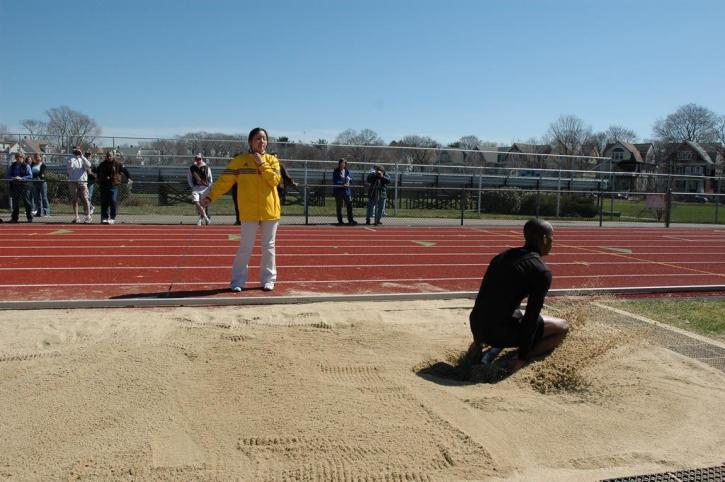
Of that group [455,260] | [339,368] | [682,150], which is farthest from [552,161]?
[682,150]

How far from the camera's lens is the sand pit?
3373mm

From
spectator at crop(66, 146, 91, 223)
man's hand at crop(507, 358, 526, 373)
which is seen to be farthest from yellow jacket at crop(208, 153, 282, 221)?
spectator at crop(66, 146, 91, 223)

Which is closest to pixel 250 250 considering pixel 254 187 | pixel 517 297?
pixel 254 187

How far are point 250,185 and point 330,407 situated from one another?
157 inches

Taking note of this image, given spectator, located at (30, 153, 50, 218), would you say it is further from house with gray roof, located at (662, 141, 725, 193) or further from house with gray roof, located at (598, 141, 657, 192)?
house with gray roof, located at (662, 141, 725, 193)

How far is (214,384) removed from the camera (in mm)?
4391

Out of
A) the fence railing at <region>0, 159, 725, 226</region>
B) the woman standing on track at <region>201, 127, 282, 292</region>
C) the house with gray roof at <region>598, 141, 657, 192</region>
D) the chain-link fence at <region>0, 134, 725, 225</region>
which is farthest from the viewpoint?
the house with gray roof at <region>598, 141, 657, 192</region>

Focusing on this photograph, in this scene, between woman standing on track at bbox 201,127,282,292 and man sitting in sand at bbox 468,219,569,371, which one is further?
woman standing on track at bbox 201,127,282,292

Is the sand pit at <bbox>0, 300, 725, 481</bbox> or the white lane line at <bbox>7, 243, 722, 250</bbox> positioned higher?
the white lane line at <bbox>7, 243, 722, 250</bbox>

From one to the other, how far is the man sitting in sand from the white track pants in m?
3.48

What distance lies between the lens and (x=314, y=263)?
10.7 meters

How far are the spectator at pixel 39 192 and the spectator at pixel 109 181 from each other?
1.96m

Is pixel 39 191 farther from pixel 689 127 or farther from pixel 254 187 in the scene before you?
pixel 689 127

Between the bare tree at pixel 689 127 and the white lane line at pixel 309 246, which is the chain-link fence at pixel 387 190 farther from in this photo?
the bare tree at pixel 689 127
